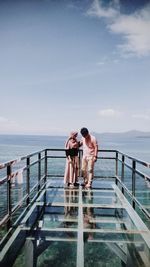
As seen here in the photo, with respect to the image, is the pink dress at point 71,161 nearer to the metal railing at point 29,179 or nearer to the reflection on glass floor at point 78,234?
the metal railing at point 29,179

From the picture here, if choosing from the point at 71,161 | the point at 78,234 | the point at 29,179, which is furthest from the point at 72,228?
the point at 71,161

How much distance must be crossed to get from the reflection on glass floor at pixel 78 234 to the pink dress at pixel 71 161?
1.09 meters

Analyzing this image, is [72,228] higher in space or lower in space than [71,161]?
lower

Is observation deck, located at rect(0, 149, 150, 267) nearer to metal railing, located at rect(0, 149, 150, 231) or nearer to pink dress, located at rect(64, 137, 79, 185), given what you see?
metal railing, located at rect(0, 149, 150, 231)

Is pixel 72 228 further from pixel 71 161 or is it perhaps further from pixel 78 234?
pixel 71 161

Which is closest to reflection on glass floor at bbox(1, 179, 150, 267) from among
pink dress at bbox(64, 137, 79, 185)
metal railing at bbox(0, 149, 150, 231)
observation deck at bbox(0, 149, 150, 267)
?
observation deck at bbox(0, 149, 150, 267)

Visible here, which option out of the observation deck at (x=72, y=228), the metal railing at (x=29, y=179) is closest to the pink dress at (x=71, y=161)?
the metal railing at (x=29, y=179)

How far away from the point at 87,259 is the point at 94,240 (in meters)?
1.32

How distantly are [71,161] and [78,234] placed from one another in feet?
11.8

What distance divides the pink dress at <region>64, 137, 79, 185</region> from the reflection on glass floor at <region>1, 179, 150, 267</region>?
1092mm

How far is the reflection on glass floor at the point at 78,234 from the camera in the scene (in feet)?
13.5

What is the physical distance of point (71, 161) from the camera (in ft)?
26.0

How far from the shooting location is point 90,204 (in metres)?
5.92

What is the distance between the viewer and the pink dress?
7.79 m
